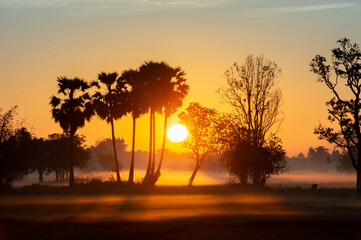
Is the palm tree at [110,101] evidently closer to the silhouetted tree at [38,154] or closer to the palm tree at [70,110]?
the palm tree at [70,110]

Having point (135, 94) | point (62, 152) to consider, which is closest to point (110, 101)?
point (135, 94)

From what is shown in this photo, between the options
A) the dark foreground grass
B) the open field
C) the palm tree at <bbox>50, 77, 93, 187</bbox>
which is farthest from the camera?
the palm tree at <bbox>50, 77, 93, 187</bbox>

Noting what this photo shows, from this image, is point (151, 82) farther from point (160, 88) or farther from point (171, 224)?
point (171, 224)

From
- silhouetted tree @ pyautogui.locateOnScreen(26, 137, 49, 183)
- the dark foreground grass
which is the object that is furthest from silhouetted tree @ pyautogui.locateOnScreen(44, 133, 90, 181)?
the dark foreground grass

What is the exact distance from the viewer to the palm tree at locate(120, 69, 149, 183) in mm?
64812

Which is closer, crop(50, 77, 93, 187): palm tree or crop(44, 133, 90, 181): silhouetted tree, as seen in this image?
crop(50, 77, 93, 187): palm tree

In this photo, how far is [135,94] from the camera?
6550 centimetres

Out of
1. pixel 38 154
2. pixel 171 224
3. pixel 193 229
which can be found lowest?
pixel 193 229

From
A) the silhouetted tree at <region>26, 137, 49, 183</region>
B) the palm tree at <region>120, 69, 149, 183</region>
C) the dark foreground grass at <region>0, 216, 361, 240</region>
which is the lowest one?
the dark foreground grass at <region>0, 216, 361, 240</region>

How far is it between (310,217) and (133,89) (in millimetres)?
39344

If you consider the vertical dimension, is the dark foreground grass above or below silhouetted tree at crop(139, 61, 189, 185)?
below

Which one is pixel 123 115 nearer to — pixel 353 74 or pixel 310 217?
pixel 353 74

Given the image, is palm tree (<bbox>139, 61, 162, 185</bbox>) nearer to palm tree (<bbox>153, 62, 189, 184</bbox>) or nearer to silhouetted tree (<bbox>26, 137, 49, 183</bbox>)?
palm tree (<bbox>153, 62, 189, 184</bbox>)

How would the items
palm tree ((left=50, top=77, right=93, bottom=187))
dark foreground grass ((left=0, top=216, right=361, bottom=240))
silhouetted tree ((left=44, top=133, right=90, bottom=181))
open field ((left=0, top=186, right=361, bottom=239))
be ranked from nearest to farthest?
dark foreground grass ((left=0, top=216, right=361, bottom=240)) < open field ((left=0, top=186, right=361, bottom=239)) < palm tree ((left=50, top=77, right=93, bottom=187)) < silhouetted tree ((left=44, top=133, right=90, bottom=181))
